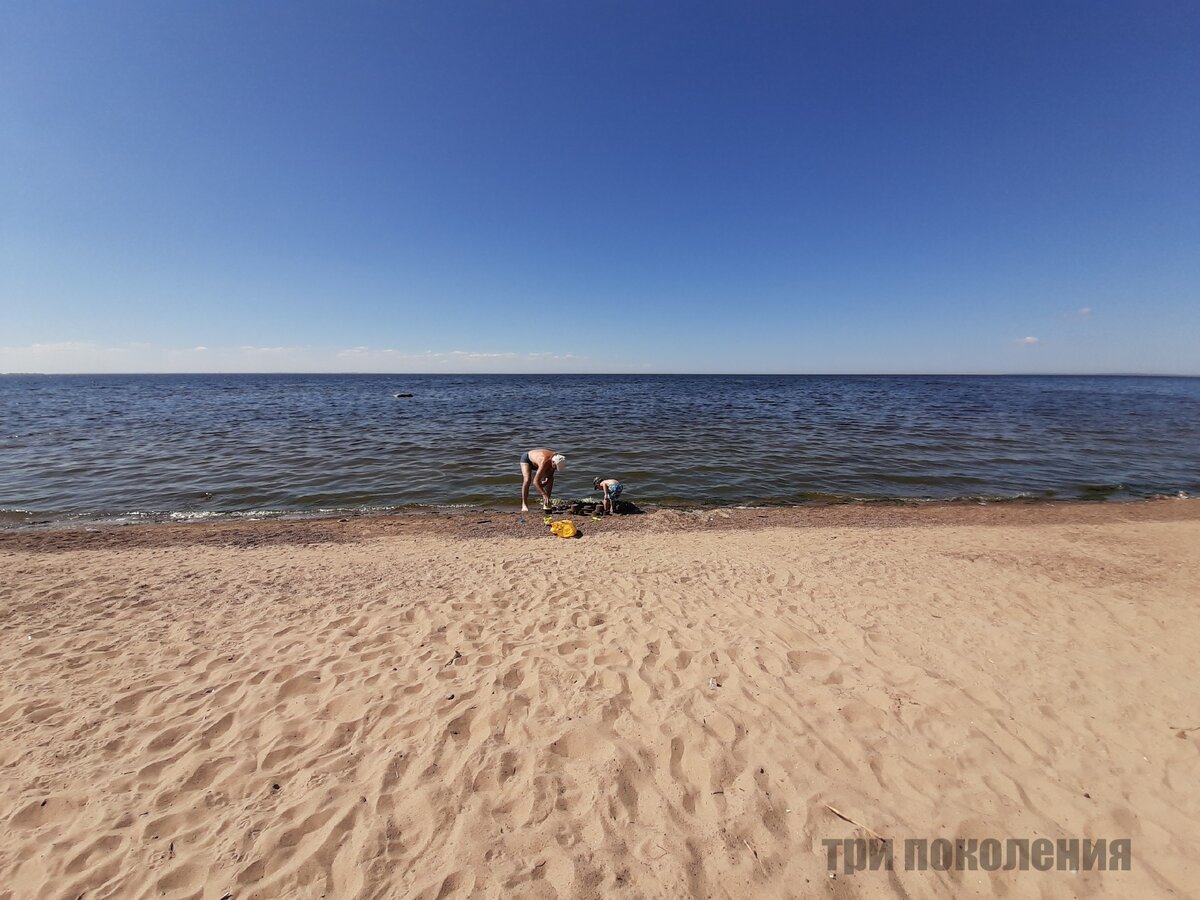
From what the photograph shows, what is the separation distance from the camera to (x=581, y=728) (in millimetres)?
3887

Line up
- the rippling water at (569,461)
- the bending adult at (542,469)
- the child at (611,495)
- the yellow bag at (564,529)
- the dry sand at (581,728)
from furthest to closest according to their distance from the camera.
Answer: the rippling water at (569,461), the bending adult at (542,469), the child at (611,495), the yellow bag at (564,529), the dry sand at (581,728)

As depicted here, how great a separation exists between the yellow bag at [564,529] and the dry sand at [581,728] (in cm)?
243

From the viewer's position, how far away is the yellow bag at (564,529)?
9766 mm

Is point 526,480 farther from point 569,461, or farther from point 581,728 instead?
point 581,728

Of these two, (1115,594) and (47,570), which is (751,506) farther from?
(47,570)

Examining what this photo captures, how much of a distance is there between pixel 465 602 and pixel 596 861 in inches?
148

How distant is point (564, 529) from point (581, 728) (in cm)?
606

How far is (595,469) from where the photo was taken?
16.2 m

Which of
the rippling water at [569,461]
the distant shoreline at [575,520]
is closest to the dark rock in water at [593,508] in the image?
the distant shoreline at [575,520]

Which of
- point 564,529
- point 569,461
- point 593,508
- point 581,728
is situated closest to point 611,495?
point 593,508

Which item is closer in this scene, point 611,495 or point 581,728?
point 581,728

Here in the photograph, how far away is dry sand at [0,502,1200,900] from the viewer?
2869 mm

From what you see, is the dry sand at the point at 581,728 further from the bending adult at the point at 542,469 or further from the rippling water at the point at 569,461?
the rippling water at the point at 569,461

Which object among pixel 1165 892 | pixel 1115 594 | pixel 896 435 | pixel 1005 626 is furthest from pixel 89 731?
pixel 896 435
